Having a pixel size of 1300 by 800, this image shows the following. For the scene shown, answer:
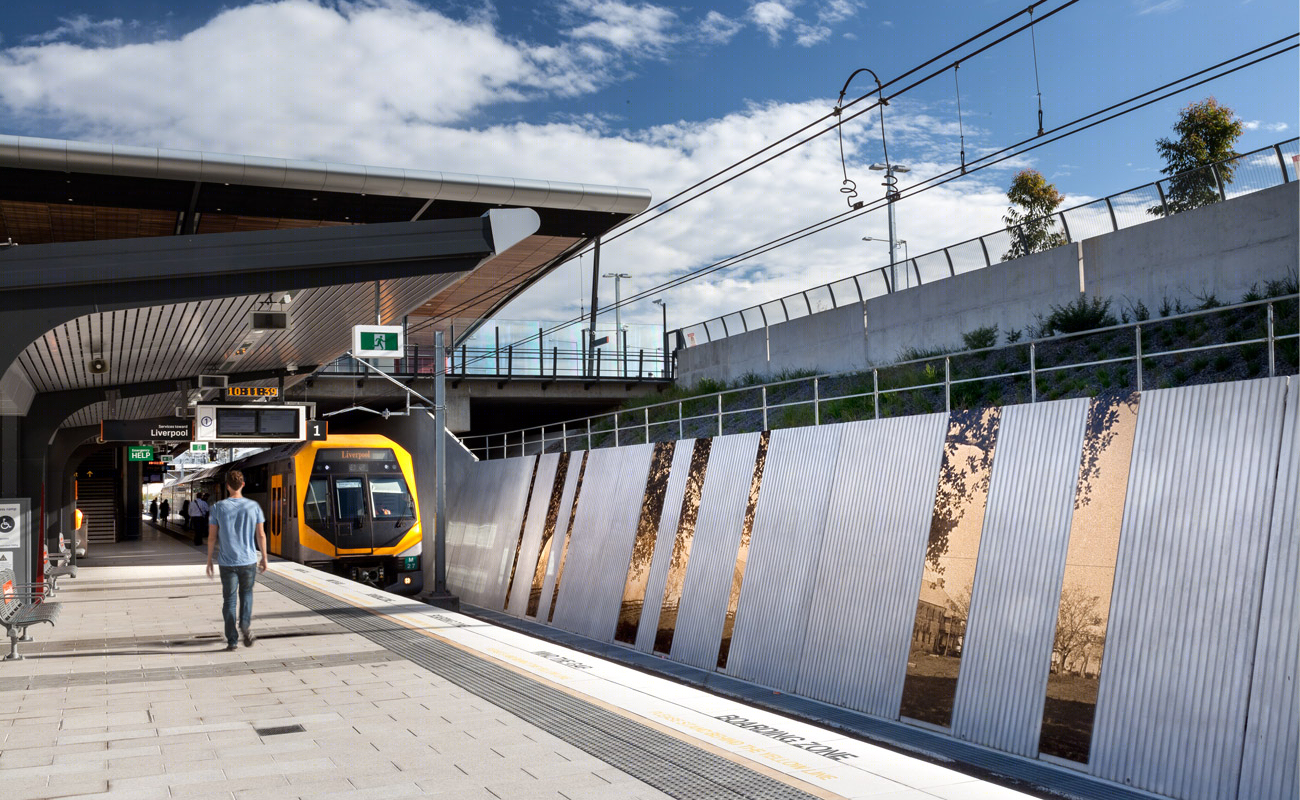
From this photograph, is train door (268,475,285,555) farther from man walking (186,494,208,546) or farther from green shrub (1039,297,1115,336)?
green shrub (1039,297,1115,336)

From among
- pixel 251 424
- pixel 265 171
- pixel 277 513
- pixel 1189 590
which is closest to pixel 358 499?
pixel 277 513

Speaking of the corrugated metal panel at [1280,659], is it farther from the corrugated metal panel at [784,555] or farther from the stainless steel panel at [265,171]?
the stainless steel panel at [265,171]

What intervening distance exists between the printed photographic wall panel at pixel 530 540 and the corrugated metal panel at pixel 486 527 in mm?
500

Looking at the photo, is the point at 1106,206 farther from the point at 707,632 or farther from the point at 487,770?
the point at 487,770

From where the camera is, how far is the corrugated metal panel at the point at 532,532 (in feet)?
82.4

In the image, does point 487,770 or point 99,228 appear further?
point 99,228

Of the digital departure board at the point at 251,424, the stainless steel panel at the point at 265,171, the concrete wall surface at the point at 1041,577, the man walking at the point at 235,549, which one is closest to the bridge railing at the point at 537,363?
the digital departure board at the point at 251,424

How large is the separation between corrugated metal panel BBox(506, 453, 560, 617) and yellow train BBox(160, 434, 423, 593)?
9.49ft

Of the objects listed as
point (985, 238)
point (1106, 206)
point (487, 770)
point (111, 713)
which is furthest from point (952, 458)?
point (985, 238)

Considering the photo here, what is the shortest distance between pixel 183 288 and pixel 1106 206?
2005 centimetres

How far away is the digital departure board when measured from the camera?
20.1m

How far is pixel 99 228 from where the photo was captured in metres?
23.7

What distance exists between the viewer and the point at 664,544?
18.8 meters

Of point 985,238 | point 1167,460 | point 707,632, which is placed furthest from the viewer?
point 985,238
